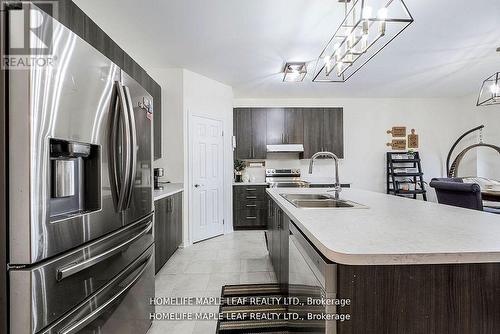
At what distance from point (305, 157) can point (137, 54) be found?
3.51m

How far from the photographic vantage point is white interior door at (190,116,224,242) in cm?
392

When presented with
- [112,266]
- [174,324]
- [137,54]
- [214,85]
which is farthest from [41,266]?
[214,85]

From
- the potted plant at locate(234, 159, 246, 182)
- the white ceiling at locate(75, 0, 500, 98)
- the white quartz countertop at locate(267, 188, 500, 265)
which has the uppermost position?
the white ceiling at locate(75, 0, 500, 98)

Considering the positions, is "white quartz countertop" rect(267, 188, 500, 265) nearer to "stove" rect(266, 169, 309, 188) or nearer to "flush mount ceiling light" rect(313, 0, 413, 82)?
"flush mount ceiling light" rect(313, 0, 413, 82)

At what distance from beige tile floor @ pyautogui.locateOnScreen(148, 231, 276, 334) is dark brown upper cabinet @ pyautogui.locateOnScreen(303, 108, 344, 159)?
2405 mm

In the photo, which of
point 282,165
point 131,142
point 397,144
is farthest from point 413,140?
point 131,142

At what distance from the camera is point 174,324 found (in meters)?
1.89

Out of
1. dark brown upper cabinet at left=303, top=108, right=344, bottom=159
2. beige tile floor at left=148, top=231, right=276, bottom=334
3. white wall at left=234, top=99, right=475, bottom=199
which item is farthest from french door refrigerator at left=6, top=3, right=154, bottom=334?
white wall at left=234, top=99, right=475, bottom=199

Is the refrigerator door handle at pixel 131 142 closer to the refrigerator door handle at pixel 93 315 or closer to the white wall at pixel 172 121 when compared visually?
the refrigerator door handle at pixel 93 315

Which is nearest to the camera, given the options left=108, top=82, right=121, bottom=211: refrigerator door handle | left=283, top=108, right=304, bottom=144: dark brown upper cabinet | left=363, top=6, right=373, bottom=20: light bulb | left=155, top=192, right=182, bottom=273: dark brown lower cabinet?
left=108, top=82, right=121, bottom=211: refrigerator door handle

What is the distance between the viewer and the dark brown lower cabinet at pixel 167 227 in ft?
8.57

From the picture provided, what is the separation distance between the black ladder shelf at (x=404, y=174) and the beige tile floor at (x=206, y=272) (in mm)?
3235

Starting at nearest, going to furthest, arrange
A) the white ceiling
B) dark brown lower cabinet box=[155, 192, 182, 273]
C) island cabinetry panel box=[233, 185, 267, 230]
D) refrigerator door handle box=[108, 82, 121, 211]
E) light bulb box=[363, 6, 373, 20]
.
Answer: refrigerator door handle box=[108, 82, 121, 211], light bulb box=[363, 6, 373, 20], the white ceiling, dark brown lower cabinet box=[155, 192, 182, 273], island cabinetry panel box=[233, 185, 267, 230]

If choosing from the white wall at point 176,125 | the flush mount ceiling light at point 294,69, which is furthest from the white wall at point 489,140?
the white wall at point 176,125
